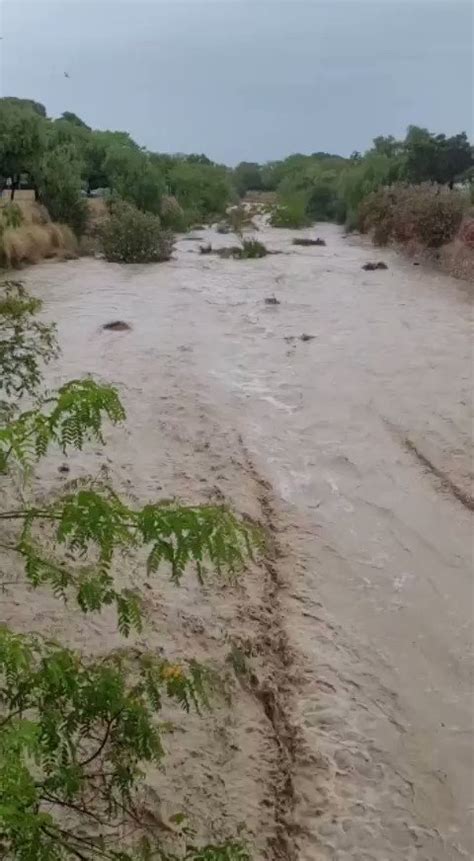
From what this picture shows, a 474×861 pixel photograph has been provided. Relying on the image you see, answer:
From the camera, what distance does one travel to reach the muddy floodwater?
16.2 feet

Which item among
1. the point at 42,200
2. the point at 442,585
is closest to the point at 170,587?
the point at 442,585

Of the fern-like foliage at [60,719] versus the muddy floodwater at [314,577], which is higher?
the fern-like foliage at [60,719]

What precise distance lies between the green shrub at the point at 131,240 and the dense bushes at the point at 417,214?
7197 millimetres

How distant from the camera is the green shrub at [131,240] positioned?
24.8 meters

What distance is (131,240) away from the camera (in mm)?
24766

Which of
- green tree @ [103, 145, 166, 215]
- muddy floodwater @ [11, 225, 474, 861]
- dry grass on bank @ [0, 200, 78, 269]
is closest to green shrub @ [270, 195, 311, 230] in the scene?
green tree @ [103, 145, 166, 215]

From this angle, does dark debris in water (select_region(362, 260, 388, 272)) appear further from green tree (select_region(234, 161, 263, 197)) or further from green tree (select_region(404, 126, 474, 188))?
green tree (select_region(234, 161, 263, 197))

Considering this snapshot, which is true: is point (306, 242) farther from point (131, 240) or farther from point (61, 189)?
point (61, 189)

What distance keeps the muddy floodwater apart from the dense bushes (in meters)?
9.74

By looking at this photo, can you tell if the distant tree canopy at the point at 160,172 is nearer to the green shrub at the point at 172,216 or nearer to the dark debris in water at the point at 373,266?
the green shrub at the point at 172,216

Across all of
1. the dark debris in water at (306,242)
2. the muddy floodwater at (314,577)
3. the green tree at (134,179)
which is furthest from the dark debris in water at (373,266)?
the green tree at (134,179)

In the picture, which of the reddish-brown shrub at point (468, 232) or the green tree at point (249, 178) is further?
the green tree at point (249, 178)

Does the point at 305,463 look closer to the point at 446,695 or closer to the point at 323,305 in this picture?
the point at 446,695

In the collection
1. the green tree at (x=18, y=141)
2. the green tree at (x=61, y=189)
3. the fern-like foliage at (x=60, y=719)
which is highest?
the green tree at (x=18, y=141)
